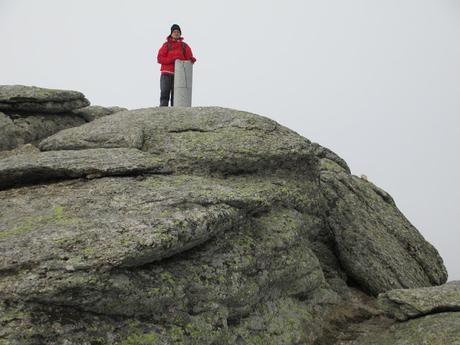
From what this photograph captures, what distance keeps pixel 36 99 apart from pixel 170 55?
999 cm

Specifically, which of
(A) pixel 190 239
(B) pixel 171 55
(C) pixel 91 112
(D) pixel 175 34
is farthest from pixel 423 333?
(D) pixel 175 34

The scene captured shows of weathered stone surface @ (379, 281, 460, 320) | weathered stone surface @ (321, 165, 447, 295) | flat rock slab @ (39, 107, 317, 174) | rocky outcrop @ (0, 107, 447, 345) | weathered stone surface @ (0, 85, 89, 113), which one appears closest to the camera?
rocky outcrop @ (0, 107, 447, 345)

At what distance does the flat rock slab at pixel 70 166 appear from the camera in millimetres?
→ 15023

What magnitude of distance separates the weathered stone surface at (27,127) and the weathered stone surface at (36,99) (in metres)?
0.40

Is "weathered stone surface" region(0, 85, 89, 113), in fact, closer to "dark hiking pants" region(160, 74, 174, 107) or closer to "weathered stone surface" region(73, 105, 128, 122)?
"weathered stone surface" region(73, 105, 128, 122)

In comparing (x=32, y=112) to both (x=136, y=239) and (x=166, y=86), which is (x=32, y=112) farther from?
(x=136, y=239)

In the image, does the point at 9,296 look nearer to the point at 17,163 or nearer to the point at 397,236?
the point at 17,163

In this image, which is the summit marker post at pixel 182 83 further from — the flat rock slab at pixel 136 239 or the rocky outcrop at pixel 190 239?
the flat rock slab at pixel 136 239

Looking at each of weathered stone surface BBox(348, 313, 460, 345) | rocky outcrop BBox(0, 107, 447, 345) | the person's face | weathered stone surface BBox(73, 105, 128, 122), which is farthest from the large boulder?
weathered stone surface BBox(348, 313, 460, 345)

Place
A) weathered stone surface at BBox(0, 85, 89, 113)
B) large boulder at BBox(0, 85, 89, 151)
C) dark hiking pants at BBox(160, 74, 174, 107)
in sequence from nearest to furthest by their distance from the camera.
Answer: large boulder at BBox(0, 85, 89, 151) → weathered stone surface at BBox(0, 85, 89, 113) → dark hiking pants at BBox(160, 74, 174, 107)

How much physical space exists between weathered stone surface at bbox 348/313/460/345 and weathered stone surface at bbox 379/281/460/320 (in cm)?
26

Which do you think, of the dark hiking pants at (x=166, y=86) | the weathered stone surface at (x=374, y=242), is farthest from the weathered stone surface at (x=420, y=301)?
the dark hiking pants at (x=166, y=86)

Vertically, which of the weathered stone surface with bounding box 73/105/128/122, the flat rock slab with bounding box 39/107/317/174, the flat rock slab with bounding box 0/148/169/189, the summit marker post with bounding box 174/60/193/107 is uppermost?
the summit marker post with bounding box 174/60/193/107

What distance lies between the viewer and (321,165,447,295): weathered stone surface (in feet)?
65.2
